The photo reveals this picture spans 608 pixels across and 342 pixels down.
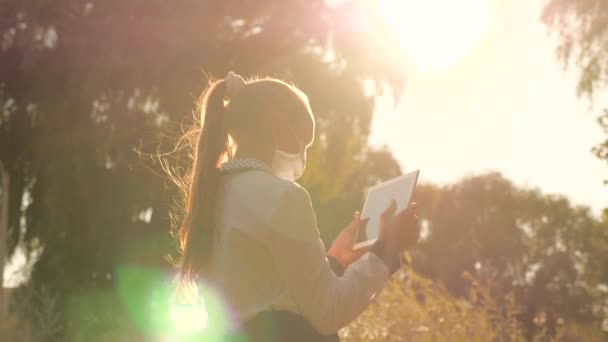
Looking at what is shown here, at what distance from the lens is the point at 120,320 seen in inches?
551

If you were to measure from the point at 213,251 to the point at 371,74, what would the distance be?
1516cm

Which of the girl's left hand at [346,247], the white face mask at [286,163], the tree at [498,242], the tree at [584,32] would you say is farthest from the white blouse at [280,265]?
the tree at [498,242]

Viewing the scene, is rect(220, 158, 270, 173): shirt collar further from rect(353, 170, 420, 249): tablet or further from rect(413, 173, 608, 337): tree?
rect(413, 173, 608, 337): tree

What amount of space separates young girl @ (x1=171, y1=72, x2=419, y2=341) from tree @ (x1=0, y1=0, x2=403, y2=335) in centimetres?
1225

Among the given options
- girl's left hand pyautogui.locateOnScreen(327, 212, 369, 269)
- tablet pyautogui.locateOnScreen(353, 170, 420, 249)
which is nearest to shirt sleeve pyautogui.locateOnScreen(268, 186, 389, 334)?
tablet pyautogui.locateOnScreen(353, 170, 420, 249)

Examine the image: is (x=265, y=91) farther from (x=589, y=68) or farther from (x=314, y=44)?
(x=314, y=44)

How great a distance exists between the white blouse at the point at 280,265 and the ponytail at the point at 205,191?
67mm

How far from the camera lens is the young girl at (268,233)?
2328 mm

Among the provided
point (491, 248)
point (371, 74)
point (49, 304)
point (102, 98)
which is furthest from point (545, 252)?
point (49, 304)

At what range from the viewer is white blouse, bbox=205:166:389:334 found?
7.60ft

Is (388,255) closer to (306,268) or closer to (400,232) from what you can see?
(400,232)

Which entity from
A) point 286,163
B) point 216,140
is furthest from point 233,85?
point 286,163

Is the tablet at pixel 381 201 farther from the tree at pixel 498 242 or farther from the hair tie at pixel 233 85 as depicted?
the tree at pixel 498 242

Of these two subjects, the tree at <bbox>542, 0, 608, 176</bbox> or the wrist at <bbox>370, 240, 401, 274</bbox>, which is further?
the tree at <bbox>542, 0, 608, 176</bbox>
